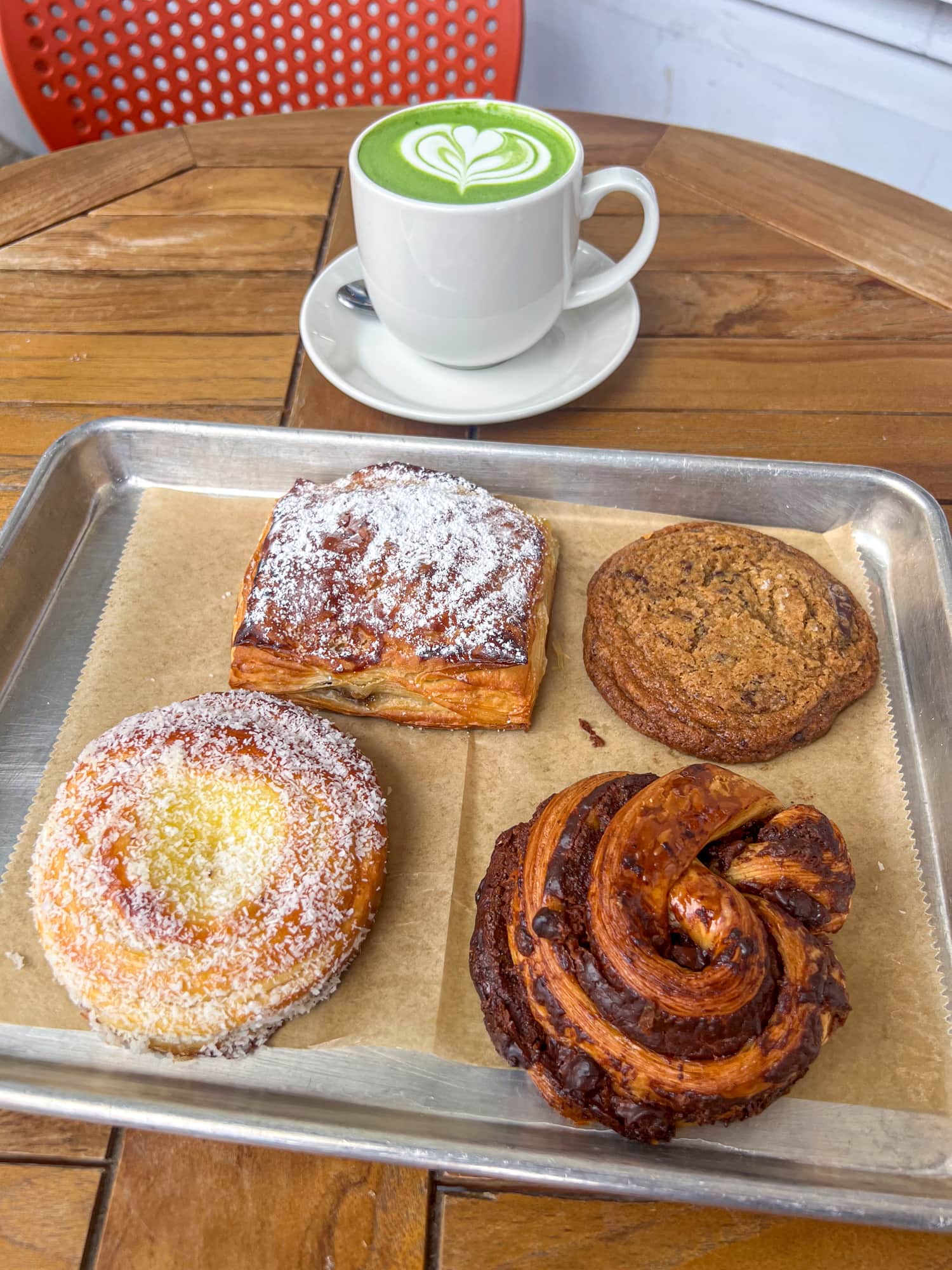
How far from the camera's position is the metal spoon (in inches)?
71.3

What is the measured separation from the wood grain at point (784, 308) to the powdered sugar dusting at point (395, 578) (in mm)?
634

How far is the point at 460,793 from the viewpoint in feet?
4.37

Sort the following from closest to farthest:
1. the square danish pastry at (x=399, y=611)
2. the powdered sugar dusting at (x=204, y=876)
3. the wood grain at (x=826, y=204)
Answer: the powdered sugar dusting at (x=204, y=876) → the square danish pastry at (x=399, y=611) → the wood grain at (x=826, y=204)

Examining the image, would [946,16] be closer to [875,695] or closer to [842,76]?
[842,76]

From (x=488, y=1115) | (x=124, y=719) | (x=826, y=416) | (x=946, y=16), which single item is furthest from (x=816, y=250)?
(x=488, y=1115)

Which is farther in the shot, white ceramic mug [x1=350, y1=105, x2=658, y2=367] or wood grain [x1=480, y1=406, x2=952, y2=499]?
wood grain [x1=480, y1=406, x2=952, y2=499]

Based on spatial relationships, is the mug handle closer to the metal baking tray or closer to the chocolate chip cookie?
the metal baking tray

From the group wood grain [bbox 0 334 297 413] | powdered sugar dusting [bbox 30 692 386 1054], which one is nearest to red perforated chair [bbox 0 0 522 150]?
wood grain [bbox 0 334 297 413]

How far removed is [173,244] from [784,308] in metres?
1.29

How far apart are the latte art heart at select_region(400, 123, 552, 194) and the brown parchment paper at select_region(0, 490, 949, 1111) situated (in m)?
0.53

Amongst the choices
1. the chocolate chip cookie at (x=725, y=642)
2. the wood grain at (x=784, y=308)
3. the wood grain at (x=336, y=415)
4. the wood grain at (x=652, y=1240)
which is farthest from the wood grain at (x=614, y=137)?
the wood grain at (x=652, y=1240)

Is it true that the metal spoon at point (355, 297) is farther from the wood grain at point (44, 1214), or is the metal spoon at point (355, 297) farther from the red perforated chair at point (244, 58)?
the wood grain at point (44, 1214)

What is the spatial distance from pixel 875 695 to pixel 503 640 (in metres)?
0.57

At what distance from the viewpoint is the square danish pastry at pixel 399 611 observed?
1333 millimetres
